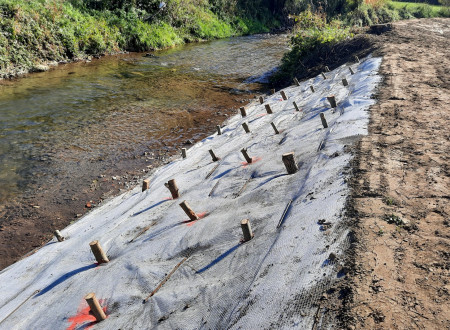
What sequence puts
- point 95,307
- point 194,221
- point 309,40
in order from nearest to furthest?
point 95,307, point 194,221, point 309,40

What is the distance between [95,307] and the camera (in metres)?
3.40

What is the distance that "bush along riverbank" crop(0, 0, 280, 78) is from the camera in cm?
1667

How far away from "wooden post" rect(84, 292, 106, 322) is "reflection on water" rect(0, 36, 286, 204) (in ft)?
17.1

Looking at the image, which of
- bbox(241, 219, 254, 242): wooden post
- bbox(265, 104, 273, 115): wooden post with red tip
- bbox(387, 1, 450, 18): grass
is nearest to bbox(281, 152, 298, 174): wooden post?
bbox(241, 219, 254, 242): wooden post

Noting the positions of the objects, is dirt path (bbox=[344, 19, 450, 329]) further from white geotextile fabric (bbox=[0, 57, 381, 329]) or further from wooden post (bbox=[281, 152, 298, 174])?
wooden post (bbox=[281, 152, 298, 174])

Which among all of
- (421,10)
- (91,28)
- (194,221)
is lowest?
(421,10)

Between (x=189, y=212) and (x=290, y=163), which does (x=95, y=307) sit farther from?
(x=290, y=163)

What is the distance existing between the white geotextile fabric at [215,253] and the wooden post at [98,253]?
15 cm

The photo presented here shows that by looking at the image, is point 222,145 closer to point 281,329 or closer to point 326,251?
point 326,251

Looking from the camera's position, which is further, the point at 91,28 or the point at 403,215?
the point at 91,28

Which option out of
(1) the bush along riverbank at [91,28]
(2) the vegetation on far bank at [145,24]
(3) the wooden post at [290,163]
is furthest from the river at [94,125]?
(3) the wooden post at [290,163]

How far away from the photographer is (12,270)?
17.0ft

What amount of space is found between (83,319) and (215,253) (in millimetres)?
1485

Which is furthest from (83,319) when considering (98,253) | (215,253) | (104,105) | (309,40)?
(309,40)
